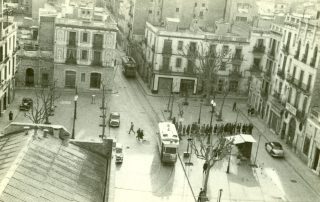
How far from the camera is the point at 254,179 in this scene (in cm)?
4859

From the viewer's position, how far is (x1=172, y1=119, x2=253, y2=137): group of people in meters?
58.4

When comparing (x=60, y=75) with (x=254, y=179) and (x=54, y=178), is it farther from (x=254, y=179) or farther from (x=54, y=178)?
(x=54, y=178)

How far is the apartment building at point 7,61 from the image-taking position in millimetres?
56438

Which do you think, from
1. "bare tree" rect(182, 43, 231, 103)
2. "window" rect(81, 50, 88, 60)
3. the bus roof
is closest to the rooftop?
the bus roof

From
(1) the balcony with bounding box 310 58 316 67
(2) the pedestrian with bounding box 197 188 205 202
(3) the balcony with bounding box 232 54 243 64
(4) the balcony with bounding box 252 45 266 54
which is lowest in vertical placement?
(2) the pedestrian with bounding box 197 188 205 202

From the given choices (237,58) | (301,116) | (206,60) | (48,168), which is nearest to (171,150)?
(301,116)

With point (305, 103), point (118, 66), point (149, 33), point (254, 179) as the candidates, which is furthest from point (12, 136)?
point (118, 66)

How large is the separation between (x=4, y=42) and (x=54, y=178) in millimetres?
36729

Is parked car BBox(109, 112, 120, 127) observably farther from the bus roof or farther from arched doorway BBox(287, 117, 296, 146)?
arched doorway BBox(287, 117, 296, 146)

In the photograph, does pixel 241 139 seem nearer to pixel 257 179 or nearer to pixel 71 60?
pixel 257 179

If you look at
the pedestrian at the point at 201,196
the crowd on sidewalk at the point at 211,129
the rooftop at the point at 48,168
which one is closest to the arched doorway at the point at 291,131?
the crowd on sidewalk at the point at 211,129

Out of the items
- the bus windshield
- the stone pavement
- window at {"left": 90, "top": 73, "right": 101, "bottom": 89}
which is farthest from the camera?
window at {"left": 90, "top": 73, "right": 101, "bottom": 89}

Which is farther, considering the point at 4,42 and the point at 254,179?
the point at 4,42

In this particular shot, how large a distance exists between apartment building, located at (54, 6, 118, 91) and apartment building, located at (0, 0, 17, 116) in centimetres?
726
